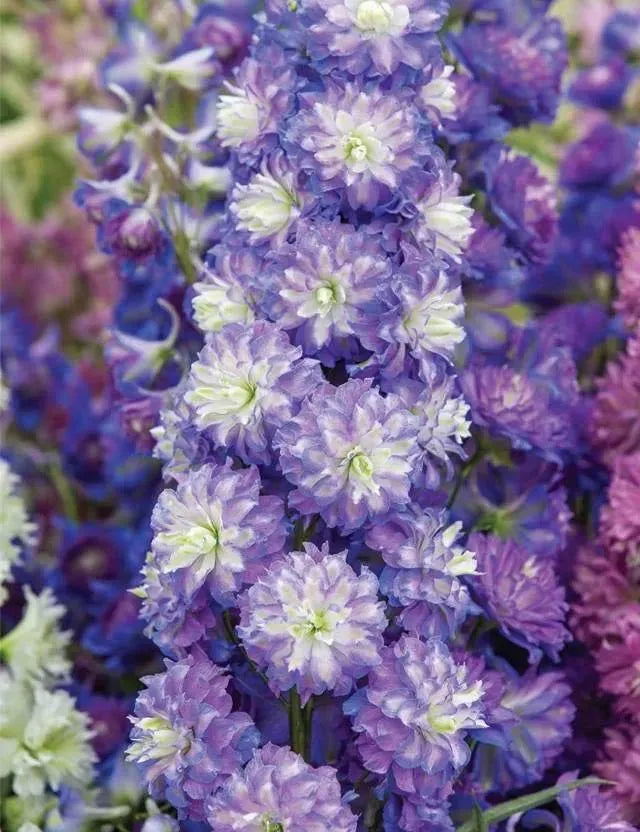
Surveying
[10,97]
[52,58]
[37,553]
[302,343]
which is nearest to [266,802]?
[302,343]

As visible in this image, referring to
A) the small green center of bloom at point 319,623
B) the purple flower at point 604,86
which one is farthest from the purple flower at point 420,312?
the purple flower at point 604,86

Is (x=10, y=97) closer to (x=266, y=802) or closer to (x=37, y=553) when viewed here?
(x=37, y=553)

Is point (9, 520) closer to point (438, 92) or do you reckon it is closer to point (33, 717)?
point (33, 717)

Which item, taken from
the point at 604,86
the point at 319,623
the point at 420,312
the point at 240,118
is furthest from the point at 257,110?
the point at 604,86

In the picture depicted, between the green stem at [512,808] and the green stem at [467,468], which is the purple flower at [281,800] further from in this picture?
the green stem at [467,468]

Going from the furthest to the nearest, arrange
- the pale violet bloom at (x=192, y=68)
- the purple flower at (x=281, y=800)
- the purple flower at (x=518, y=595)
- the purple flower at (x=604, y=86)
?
the purple flower at (x=604, y=86)
the pale violet bloom at (x=192, y=68)
the purple flower at (x=518, y=595)
the purple flower at (x=281, y=800)

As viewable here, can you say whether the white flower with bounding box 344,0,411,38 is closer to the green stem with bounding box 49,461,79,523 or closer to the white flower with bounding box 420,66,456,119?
the white flower with bounding box 420,66,456,119
